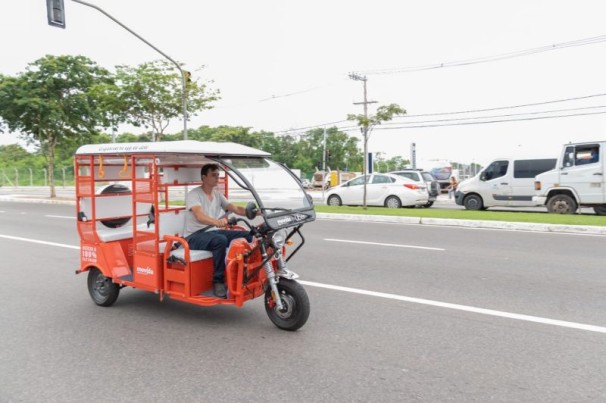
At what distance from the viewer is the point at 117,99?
22.4m

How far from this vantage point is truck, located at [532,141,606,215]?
14164mm

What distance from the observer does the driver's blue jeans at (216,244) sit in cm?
470

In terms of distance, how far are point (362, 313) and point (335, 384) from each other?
1675 millimetres

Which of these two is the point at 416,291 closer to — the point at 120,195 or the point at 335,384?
the point at 335,384

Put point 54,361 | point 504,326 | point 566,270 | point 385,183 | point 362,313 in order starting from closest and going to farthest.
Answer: point 54,361 → point 504,326 → point 362,313 → point 566,270 → point 385,183

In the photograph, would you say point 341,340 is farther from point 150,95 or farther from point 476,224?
point 150,95

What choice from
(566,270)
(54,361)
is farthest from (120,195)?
(566,270)

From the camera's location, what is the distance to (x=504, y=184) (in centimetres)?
1759

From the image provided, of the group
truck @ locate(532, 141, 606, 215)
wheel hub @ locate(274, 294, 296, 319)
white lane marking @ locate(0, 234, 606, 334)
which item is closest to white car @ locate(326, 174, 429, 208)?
truck @ locate(532, 141, 606, 215)

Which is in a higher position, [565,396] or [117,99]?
[117,99]

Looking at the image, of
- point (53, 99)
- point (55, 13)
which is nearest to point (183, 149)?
point (55, 13)

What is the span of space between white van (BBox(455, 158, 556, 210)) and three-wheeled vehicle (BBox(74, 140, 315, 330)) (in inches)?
567

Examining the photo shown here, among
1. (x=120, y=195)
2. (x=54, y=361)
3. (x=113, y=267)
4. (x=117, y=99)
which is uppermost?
(x=117, y=99)

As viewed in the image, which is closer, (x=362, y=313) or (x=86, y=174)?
(x=362, y=313)
